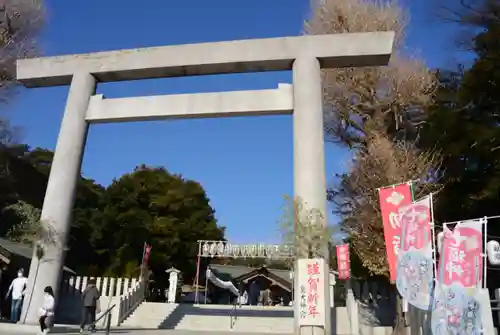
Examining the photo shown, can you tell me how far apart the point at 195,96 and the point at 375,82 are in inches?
280

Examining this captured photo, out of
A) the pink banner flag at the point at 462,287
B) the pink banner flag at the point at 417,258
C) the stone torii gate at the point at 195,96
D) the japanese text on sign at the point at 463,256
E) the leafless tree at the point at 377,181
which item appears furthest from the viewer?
the leafless tree at the point at 377,181

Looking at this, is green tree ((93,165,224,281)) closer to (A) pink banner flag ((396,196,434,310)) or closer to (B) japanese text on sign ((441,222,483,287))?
(A) pink banner flag ((396,196,434,310))

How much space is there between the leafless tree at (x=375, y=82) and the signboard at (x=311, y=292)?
772 cm

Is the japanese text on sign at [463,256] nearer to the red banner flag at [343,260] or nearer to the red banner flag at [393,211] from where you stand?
the red banner flag at [393,211]

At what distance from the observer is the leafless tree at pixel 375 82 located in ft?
48.7

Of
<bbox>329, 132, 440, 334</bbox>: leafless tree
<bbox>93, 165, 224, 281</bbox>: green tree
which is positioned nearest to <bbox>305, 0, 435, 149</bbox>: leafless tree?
<bbox>329, 132, 440, 334</bbox>: leafless tree

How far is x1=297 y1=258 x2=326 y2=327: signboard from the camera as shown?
843 cm

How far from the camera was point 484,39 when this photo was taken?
12586 mm

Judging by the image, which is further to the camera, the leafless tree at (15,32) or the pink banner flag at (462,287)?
the leafless tree at (15,32)

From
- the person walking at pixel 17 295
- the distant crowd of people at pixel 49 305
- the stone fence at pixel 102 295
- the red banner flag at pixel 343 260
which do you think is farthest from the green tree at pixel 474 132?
the person walking at pixel 17 295

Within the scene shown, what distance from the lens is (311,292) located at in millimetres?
8469

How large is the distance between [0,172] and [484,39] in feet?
64.5

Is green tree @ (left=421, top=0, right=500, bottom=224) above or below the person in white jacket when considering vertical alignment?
above

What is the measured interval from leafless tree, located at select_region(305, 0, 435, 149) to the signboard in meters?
7.72
